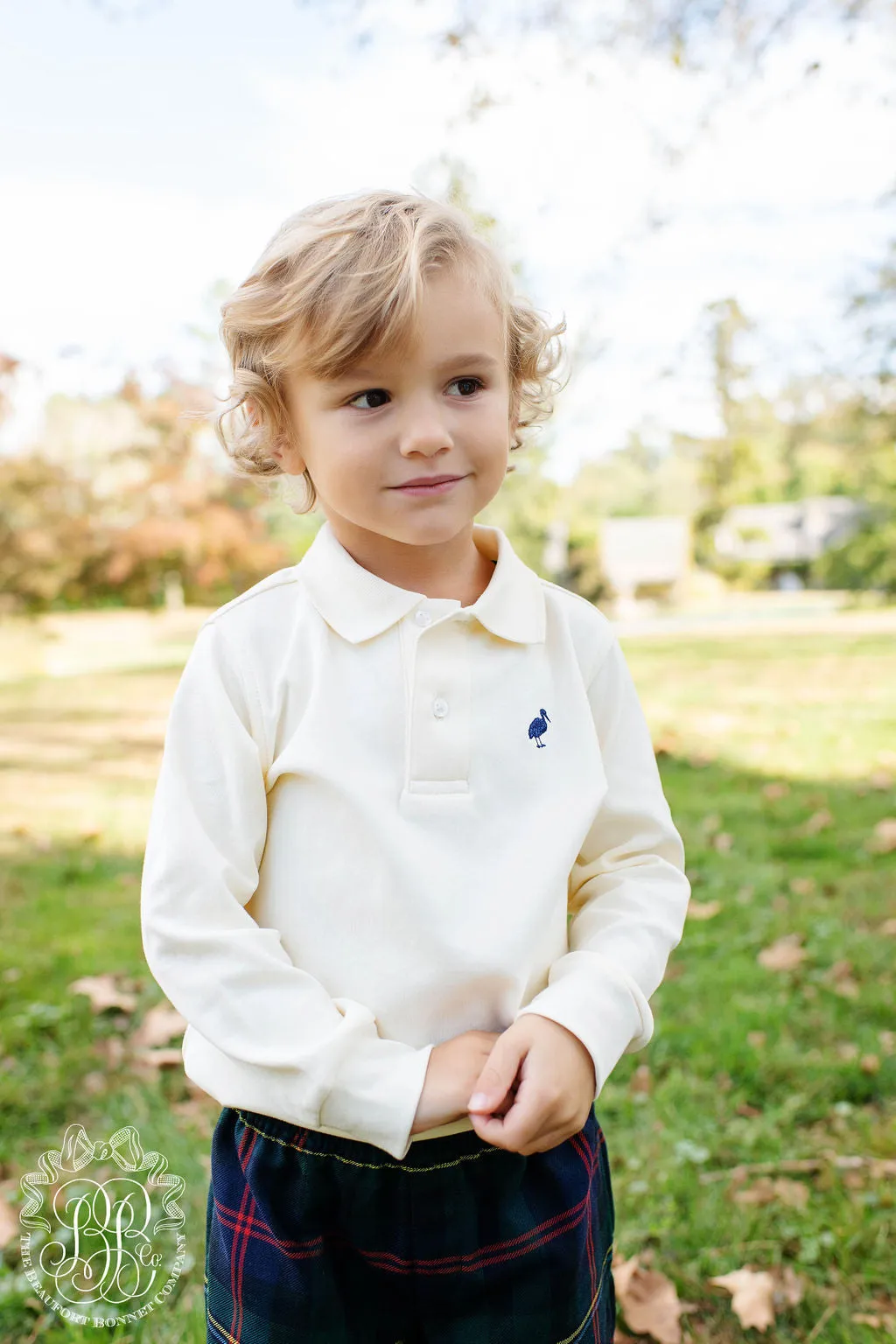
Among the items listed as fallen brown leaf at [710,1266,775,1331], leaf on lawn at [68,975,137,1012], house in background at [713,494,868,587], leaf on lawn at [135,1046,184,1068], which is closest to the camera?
fallen brown leaf at [710,1266,775,1331]

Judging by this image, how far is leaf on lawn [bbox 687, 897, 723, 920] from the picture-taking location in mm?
3574

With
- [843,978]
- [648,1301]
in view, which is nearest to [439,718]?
[648,1301]

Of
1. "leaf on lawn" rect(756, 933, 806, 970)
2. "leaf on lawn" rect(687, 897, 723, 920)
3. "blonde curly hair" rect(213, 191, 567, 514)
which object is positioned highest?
"blonde curly hair" rect(213, 191, 567, 514)

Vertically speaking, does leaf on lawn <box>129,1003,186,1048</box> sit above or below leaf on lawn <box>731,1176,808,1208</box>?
below

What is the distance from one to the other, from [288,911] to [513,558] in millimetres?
516

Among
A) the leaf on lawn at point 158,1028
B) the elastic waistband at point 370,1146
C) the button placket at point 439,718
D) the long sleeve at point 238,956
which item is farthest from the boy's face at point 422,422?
the leaf on lawn at point 158,1028

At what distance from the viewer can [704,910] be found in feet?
11.8

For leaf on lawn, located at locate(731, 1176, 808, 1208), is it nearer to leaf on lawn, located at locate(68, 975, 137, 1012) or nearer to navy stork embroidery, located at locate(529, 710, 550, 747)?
navy stork embroidery, located at locate(529, 710, 550, 747)

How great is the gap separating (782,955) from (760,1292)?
1424 millimetres

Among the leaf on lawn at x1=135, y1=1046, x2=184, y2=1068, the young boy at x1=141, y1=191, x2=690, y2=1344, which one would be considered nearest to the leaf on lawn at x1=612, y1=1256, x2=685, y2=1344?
the young boy at x1=141, y1=191, x2=690, y2=1344

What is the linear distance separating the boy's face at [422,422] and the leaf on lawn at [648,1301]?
4.61ft

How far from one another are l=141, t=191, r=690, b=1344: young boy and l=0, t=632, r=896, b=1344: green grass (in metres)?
0.85

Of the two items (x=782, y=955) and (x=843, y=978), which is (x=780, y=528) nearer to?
(x=782, y=955)

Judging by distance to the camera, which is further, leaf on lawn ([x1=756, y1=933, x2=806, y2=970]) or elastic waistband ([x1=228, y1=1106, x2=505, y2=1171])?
leaf on lawn ([x1=756, y1=933, x2=806, y2=970])
